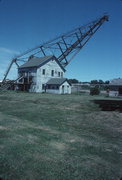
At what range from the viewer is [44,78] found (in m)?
37.9

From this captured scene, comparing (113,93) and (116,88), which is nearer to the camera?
(116,88)

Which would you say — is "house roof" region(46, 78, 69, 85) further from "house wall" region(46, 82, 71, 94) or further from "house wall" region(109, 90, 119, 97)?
"house wall" region(109, 90, 119, 97)

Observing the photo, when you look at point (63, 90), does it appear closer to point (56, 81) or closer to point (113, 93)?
point (56, 81)

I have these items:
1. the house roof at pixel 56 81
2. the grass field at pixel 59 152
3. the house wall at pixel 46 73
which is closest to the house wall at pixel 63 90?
the house roof at pixel 56 81

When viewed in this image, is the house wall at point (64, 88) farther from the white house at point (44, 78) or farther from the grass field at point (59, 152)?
the grass field at point (59, 152)

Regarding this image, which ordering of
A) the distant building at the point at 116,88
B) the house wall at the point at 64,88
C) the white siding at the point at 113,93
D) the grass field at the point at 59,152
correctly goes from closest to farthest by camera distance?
the grass field at the point at 59,152 → the distant building at the point at 116,88 → the white siding at the point at 113,93 → the house wall at the point at 64,88

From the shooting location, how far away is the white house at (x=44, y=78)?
36688 millimetres

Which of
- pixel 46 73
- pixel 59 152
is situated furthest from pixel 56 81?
pixel 59 152

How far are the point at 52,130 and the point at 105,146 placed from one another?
2416 mm

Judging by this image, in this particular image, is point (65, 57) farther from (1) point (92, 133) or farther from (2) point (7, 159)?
(2) point (7, 159)

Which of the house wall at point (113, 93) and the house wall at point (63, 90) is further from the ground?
the house wall at point (63, 90)

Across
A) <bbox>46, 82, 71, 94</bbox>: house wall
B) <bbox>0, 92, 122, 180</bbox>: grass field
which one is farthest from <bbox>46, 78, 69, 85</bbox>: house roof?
<bbox>0, 92, 122, 180</bbox>: grass field

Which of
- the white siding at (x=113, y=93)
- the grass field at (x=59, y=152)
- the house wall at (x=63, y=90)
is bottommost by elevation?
the grass field at (x=59, y=152)

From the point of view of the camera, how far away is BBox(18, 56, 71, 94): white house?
3669cm
